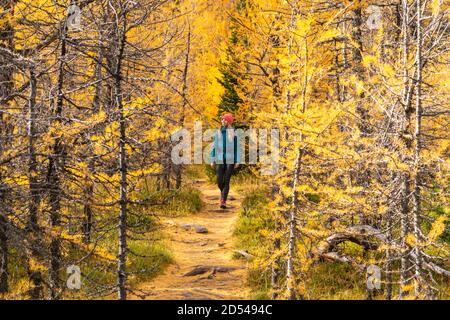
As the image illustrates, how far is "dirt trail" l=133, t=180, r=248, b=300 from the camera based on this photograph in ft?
24.1

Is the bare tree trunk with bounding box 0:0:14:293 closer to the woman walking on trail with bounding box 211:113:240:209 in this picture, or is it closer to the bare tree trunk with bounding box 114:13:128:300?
the bare tree trunk with bounding box 114:13:128:300

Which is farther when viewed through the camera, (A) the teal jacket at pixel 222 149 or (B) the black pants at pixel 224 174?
(B) the black pants at pixel 224 174

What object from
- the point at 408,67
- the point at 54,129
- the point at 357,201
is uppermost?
the point at 408,67

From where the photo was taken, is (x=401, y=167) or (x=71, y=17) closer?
(x=401, y=167)

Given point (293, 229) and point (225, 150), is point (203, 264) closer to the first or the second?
point (293, 229)

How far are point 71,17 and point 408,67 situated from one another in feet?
13.1

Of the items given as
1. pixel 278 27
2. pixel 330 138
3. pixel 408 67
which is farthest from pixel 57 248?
pixel 278 27

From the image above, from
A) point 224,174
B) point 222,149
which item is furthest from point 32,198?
point 224,174

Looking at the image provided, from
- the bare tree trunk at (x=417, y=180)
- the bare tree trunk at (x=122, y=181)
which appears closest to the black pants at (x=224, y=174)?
the bare tree trunk at (x=122, y=181)

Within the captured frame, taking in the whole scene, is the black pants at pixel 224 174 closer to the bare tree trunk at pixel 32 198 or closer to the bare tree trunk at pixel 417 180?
the bare tree trunk at pixel 32 198

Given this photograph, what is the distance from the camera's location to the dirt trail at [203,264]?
7359mm

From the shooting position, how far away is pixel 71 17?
6184 millimetres
